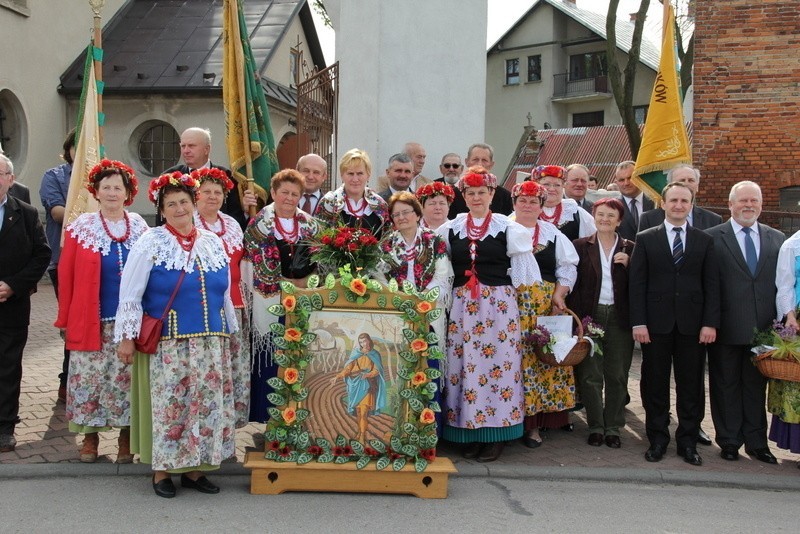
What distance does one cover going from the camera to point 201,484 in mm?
A: 5094

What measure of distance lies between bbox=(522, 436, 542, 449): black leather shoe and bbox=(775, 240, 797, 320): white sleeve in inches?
79.1

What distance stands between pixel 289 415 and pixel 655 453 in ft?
9.07

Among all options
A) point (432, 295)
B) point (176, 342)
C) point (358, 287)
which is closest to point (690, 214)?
point (432, 295)

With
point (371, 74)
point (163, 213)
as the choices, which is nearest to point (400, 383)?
point (163, 213)

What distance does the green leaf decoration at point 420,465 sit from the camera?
16.5ft

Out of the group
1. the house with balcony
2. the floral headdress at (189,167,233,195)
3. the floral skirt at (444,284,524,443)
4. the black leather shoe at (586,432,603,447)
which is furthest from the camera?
the house with balcony

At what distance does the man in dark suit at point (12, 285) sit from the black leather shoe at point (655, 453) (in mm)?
4615

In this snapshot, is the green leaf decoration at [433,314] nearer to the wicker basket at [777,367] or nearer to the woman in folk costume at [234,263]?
the woman in folk costume at [234,263]

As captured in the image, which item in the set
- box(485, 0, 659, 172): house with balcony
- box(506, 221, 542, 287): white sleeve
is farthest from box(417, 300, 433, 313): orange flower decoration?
box(485, 0, 659, 172): house with balcony

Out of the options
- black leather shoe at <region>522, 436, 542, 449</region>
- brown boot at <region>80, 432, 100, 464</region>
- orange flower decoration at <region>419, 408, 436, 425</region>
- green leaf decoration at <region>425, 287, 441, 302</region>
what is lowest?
black leather shoe at <region>522, 436, 542, 449</region>

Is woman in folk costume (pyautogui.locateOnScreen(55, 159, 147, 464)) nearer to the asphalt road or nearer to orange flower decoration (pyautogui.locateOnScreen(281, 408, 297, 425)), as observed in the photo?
the asphalt road

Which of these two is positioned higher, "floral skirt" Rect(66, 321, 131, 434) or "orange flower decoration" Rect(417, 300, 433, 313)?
"orange flower decoration" Rect(417, 300, 433, 313)

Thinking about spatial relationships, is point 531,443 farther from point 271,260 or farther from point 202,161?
point 202,161

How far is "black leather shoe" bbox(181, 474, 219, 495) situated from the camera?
506cm
